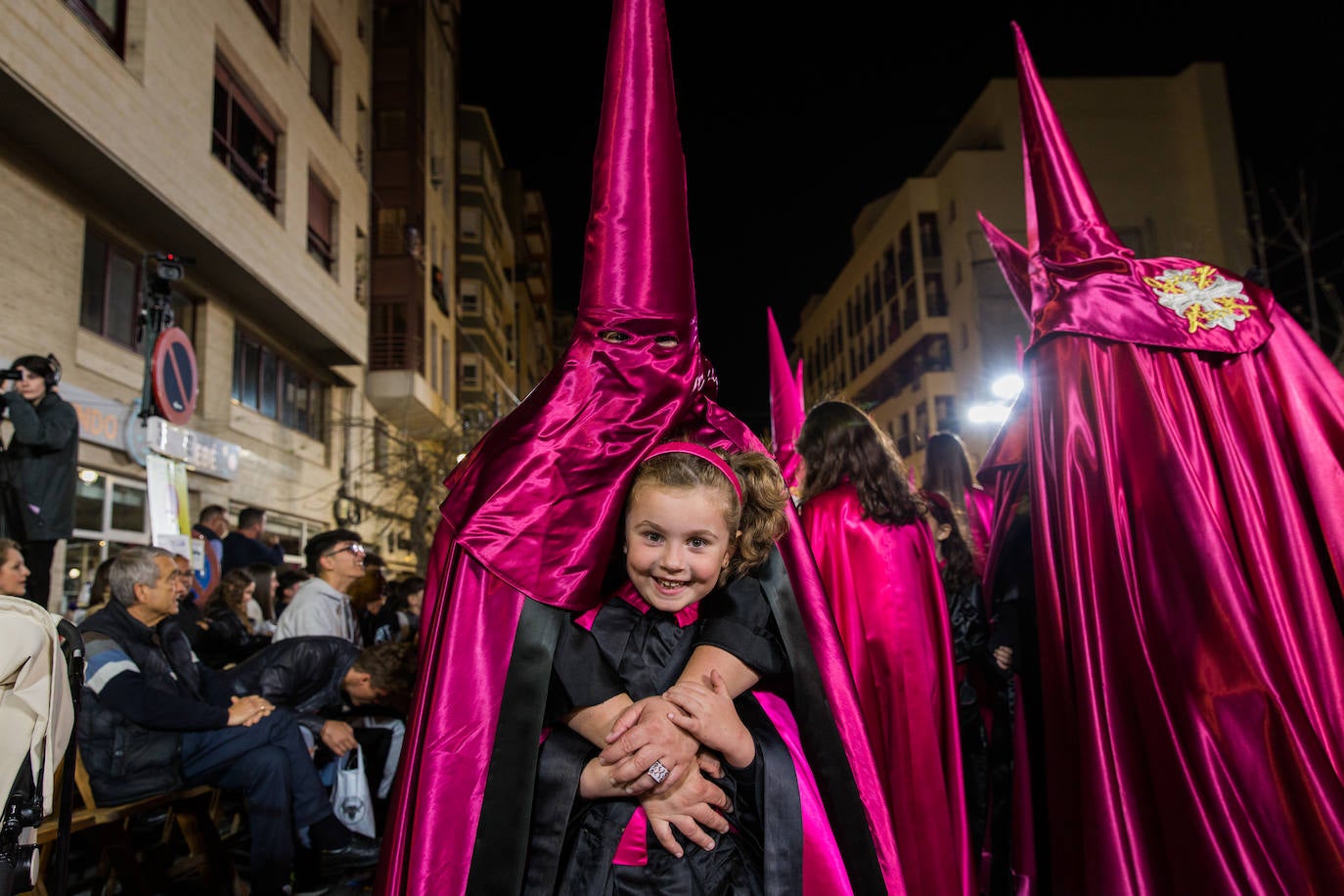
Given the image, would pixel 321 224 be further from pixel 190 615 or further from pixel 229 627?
pixel 190 615

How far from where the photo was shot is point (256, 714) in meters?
4.93

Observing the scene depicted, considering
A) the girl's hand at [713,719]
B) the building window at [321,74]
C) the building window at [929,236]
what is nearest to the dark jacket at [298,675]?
the girl's hand at [713,719]

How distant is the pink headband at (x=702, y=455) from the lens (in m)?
2.29

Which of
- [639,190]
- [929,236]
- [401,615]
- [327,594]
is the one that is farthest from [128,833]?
[929,236]

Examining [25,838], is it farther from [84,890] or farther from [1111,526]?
[1111,526]

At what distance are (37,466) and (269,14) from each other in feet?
39.2

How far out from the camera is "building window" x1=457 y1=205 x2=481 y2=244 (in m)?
34.6

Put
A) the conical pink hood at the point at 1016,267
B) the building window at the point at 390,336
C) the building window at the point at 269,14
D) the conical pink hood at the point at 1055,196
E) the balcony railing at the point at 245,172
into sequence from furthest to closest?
1. the building window at the point at 390,336
2. the building window at the point at 269,14
3. the balcony railing at the point at 245,172
4. the conical pink hood at the point at 1016,267
5. the conical pink hood at the point at 1055,196

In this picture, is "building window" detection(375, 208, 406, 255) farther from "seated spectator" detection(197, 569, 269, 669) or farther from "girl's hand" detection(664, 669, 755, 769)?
"girl's hand" detection(664, 669, 755, 769)

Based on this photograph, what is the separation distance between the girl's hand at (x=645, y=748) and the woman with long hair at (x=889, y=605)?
175 centimetres

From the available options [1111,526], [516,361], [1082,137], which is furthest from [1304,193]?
[516,361]

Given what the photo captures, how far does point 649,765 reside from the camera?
2.04 metres

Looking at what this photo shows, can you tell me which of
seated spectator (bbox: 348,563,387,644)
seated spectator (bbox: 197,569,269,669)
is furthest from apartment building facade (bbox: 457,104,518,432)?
seated spectator (bbox: 197,569,269,669)

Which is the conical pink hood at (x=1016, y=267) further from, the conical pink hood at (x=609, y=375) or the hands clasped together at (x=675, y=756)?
the hands clasped together at (x=675, y=756)
